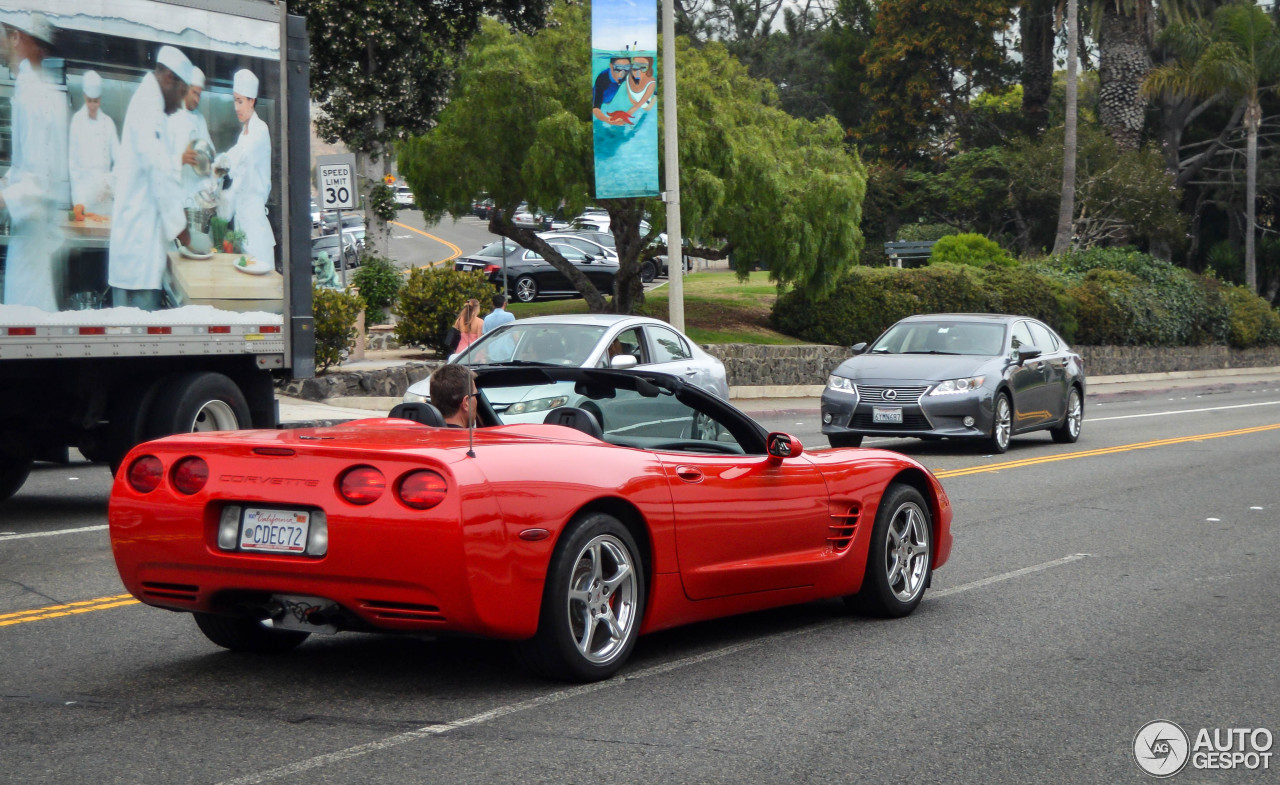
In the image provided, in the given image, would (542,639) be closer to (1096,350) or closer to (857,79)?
(1096,350)

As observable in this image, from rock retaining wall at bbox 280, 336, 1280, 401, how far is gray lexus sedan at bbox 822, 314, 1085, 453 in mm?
6373

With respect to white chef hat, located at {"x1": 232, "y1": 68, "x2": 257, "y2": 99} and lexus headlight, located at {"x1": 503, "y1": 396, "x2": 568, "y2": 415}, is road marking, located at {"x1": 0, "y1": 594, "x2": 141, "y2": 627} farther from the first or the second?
white chef hat, located at {"x1": 232, "y1": 68, "x2": 257, "y2": 99}

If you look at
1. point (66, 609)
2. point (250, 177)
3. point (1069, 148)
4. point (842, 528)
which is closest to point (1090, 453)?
point (250, 177)

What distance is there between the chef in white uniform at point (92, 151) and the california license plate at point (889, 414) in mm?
8767

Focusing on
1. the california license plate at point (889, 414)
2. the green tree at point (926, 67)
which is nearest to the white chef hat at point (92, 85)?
the california license plate at point (889, 414)

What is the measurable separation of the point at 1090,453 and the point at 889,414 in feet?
9.39

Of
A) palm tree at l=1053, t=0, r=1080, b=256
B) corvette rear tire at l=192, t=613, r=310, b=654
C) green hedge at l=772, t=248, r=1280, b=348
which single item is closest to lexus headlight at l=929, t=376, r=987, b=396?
corvette rear tire at l=192, t=613, r=310, b=654

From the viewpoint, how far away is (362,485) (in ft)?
16.9

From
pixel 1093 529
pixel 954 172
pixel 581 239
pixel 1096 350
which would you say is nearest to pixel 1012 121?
pixel 954 172

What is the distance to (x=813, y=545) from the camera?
671cm

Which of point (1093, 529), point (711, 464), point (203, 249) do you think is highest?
point (203, 249)

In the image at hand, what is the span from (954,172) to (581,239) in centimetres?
2368

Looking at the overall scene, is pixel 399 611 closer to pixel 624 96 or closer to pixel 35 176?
pixel 35 176

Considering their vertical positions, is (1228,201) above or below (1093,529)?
above
